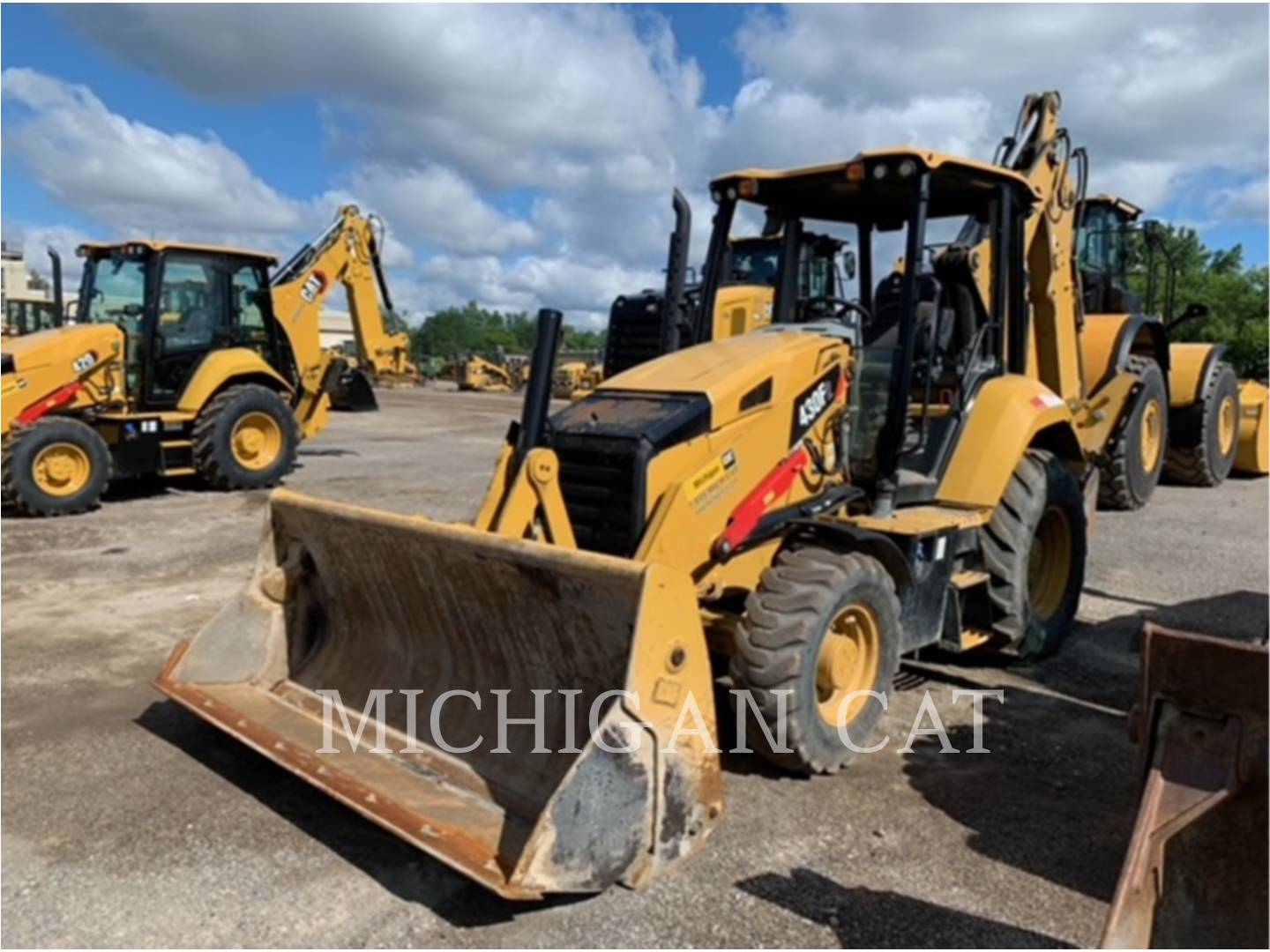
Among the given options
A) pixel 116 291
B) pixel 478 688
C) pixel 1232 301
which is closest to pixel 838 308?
pixel 478 688

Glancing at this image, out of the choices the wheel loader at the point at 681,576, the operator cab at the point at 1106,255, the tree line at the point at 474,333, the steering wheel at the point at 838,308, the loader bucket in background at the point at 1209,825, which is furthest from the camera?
the tree line at the point at 474,333

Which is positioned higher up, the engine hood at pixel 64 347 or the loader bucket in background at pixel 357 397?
the engine hood at pixel 64 347

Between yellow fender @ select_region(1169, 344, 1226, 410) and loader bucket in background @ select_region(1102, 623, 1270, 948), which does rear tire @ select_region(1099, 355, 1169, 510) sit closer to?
yellow fender @ select_region(1169, 344, 1226, 410)

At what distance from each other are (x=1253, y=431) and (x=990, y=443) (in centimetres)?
954

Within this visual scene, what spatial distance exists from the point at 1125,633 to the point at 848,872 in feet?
11.5

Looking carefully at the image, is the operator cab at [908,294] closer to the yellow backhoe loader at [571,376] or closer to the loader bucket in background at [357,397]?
the loader bucket in background at [357,397]

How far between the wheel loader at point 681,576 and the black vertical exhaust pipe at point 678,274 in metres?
0.29

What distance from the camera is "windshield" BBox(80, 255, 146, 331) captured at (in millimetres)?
11312

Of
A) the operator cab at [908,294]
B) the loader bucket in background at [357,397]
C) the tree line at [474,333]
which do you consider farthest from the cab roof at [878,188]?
the tree line at [474,333]

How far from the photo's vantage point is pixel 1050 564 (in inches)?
234

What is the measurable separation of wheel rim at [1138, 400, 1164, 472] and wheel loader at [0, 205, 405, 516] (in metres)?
9.01

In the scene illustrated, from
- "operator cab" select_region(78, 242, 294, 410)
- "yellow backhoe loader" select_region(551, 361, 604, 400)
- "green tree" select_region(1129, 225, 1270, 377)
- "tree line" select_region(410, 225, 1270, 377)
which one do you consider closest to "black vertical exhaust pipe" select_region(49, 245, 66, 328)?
"operator cab" select_region(78, 242, 294, 410)

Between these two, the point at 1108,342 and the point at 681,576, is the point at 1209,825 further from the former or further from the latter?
the point at 1108,342

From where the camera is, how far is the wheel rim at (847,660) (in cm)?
400
